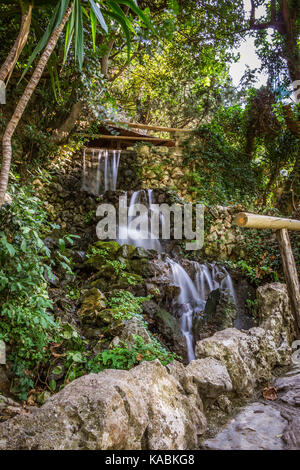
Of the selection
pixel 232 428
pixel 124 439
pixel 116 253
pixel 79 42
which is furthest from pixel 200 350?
pixel 79 42

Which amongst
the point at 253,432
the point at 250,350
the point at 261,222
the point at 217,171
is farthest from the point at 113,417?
the point at 217,171

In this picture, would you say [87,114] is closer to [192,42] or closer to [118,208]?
[118,208]

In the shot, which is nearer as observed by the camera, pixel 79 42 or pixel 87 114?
pixel 79 42

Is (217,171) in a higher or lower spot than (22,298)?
higher

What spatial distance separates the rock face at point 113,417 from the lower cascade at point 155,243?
223 centimetres

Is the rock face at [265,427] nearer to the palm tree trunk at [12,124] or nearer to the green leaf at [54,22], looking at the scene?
the palm tree trunk at [12,124]

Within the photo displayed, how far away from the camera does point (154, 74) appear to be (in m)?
11.2

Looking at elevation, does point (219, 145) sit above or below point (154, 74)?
below

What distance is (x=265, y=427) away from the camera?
245cm

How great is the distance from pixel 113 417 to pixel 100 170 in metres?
9.19

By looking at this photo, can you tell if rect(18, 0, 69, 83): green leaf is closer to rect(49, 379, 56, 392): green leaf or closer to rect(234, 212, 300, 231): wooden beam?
rect(49, 379, 56, 392): green leaf

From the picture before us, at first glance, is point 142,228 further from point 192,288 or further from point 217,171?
point 217,171

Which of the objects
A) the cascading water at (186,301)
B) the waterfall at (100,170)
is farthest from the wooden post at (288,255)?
the waterfall at (100,170)

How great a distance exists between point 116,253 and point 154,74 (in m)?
9.03
